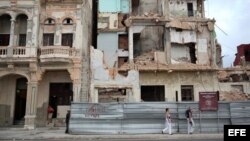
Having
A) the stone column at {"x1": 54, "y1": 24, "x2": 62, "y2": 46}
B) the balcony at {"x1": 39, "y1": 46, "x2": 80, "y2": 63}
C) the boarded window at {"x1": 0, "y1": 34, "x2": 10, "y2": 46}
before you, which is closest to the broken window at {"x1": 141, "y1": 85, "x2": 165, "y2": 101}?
the balcony at {"x1": 39, "y1": 46, "x2": 80, "y2": 63}

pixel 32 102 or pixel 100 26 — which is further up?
pixel 100 26

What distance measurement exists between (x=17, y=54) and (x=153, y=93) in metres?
13.6

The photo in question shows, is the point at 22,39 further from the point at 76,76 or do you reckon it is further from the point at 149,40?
the point at 149,40

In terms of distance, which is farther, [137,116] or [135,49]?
[135,49]

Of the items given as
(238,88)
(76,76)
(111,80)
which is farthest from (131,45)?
(238,88)

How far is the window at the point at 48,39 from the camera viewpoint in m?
28.5

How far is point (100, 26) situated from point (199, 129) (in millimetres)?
17620

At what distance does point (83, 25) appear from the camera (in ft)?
96.5

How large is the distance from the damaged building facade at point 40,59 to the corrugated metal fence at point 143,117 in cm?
629

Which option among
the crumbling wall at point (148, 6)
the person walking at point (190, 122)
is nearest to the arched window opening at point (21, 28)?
the crumbling wall at point (148, 6)

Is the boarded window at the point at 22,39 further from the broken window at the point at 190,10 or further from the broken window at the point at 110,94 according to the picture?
the broken window at the point at 190,10

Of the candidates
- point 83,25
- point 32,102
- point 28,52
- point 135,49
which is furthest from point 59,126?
point 135,49

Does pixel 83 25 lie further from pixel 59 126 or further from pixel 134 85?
pixel 59 126

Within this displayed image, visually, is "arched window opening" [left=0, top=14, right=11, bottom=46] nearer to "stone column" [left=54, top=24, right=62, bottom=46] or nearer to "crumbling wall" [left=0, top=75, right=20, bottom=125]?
"crumbling wall" [left=0, top=75, right=20, bottom=125]
